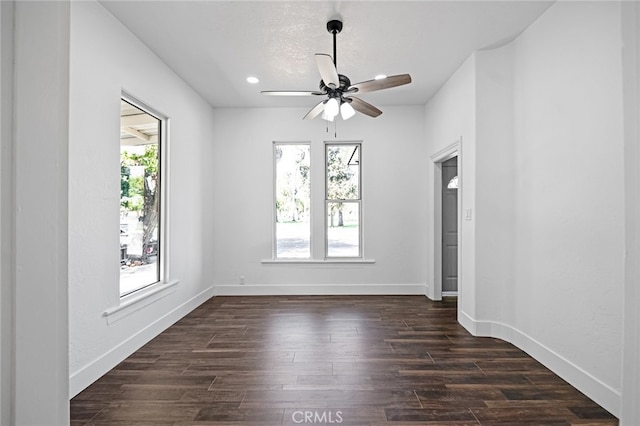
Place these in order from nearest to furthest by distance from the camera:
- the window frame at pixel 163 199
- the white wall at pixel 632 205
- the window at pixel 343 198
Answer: the white wall at pixel 632 205 → the window frame at pixel 163 199 → the window at pixel 343 198

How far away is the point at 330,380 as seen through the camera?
8.50ft

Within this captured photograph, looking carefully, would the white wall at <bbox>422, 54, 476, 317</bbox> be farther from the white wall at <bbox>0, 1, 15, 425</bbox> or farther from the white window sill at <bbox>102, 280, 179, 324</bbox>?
the white wall at <bbox>0, 1, 15, 425</bbox>

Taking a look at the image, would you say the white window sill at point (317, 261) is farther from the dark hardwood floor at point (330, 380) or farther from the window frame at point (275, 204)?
the dark hardwood floor at point (330, 380)

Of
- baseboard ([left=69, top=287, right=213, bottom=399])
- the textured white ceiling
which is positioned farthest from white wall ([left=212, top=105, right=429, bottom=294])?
baseboard ([left=69, top=287, right=213, bottom=399])

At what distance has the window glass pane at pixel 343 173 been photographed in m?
5.53

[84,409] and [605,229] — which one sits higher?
[605,229]

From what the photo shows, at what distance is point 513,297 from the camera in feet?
11.1

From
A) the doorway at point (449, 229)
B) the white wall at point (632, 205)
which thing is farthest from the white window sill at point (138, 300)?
the doorway at point (449, 229)

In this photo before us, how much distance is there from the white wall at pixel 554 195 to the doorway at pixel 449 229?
61.3 inches

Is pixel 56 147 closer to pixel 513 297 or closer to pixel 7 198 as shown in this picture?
pixel 7 198

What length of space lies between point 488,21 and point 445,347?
9.67 ft

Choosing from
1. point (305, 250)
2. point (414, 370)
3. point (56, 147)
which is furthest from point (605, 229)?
point (305, 250)

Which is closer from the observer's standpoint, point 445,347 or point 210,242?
point 445,347

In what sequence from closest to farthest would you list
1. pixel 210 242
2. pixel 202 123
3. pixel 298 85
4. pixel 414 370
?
pixel 414 370 → pixel 298 85 → pixel 202 123 → pixel 210 242
